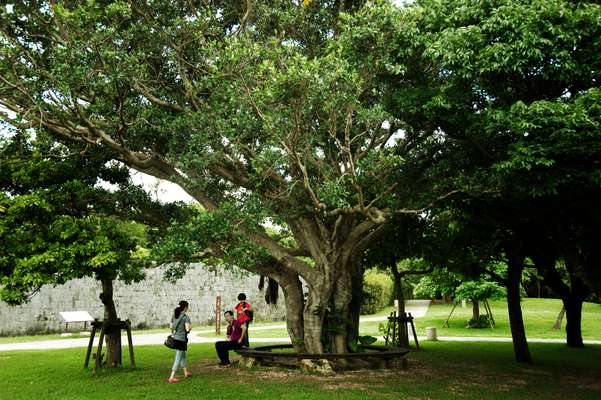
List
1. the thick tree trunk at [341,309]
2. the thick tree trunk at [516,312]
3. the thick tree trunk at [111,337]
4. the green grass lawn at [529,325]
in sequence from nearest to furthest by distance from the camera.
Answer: the thick tree trunk at [341,309] < the thick tree trunk at [111,337] < the thick tree trunk at [516,312] < the green grass lawn at [529,325]

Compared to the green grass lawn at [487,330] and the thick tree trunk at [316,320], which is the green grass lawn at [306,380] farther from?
the green grass lawn at [487,330]

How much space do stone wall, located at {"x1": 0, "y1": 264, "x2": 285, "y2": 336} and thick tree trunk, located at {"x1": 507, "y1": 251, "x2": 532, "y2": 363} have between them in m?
10.3

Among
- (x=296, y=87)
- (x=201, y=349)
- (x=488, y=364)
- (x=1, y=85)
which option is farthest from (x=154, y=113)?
(x=488, y=364)

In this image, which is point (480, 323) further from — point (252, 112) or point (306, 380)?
point (252, 112)

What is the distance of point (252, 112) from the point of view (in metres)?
11.0

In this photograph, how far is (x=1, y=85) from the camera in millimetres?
10984

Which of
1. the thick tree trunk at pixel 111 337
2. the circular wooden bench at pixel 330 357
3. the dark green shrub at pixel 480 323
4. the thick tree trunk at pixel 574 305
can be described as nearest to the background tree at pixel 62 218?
the thick tree trunk at pixel 111 337

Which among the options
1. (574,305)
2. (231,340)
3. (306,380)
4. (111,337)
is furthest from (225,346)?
(574,305)

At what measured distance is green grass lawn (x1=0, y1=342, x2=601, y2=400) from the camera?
1059 centimetres

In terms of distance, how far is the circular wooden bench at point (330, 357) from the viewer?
13.0 meters

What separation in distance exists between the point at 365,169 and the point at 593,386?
661 centimetres

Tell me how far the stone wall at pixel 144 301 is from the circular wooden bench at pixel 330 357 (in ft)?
28.8

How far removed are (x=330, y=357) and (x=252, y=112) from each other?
226 inches

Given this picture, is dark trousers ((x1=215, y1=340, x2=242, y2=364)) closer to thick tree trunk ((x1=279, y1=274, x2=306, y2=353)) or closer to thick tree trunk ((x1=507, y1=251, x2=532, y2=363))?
thick tree trunk ((x1=279, y1=274, x2=306, y2=353))
